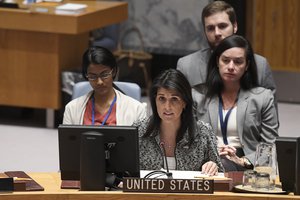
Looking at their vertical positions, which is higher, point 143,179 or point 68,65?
point 68,65

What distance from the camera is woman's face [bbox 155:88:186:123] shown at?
18.7ft

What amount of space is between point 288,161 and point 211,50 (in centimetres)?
194

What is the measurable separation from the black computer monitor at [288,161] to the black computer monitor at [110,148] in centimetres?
75

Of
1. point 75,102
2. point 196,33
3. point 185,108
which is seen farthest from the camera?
point 196,33

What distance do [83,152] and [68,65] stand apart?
16.0 feet

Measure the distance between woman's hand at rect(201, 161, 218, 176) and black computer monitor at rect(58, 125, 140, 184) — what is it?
1.51 feet

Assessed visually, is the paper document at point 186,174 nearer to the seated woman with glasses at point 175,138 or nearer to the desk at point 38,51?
the seated woman with glasses at point 175,138

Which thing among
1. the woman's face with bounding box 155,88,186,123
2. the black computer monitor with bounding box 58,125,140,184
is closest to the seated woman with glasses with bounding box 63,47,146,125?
the woman's face with bounding box 155,88,186,123

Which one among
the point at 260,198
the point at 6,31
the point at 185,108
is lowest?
the point at 260,198

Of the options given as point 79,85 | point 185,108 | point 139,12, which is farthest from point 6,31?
point 185,108

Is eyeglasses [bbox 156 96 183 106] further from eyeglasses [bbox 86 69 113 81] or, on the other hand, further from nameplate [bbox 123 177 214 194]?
eyeglasses [bbox 86 69 113 81]

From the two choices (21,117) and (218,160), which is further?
(21,117)

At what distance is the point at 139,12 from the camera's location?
1152 cm

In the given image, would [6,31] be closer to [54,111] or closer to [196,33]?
[54,111]
